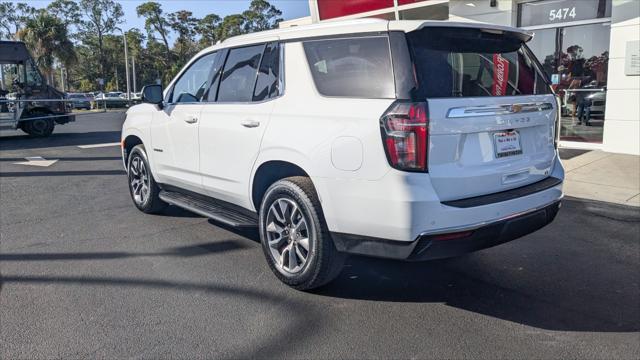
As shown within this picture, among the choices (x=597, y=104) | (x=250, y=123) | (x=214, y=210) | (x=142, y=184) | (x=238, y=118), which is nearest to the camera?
(x=250, y=123)

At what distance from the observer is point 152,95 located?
5.64 metres

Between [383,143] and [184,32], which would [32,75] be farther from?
[184,32]

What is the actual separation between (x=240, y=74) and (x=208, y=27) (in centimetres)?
6994

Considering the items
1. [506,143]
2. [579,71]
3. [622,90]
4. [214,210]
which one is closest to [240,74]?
[214,210]

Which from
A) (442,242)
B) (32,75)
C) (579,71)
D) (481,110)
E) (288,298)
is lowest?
(288,298)

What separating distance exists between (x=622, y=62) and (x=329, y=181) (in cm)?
972

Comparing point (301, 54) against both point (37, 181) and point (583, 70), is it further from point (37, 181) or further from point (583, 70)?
point (583, 70)

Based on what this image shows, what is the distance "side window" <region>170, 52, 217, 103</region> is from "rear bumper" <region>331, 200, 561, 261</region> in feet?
7.84

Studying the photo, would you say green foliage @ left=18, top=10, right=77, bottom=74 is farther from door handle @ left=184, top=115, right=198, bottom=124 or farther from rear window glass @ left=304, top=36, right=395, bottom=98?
rear window glass @ left=304, top=36, right=395, bottom=98

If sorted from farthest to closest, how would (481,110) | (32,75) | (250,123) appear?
(32,75) → (250,123) → (481,110)

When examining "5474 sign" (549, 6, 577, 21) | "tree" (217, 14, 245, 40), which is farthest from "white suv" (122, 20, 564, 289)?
"tree" (217, 14, 245, 40)

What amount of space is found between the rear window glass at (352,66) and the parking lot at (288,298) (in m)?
1.51

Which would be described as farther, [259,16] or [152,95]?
[259,16]

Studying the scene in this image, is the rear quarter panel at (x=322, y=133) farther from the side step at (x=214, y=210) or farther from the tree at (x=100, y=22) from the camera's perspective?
the tree at (x=100, y=22)
